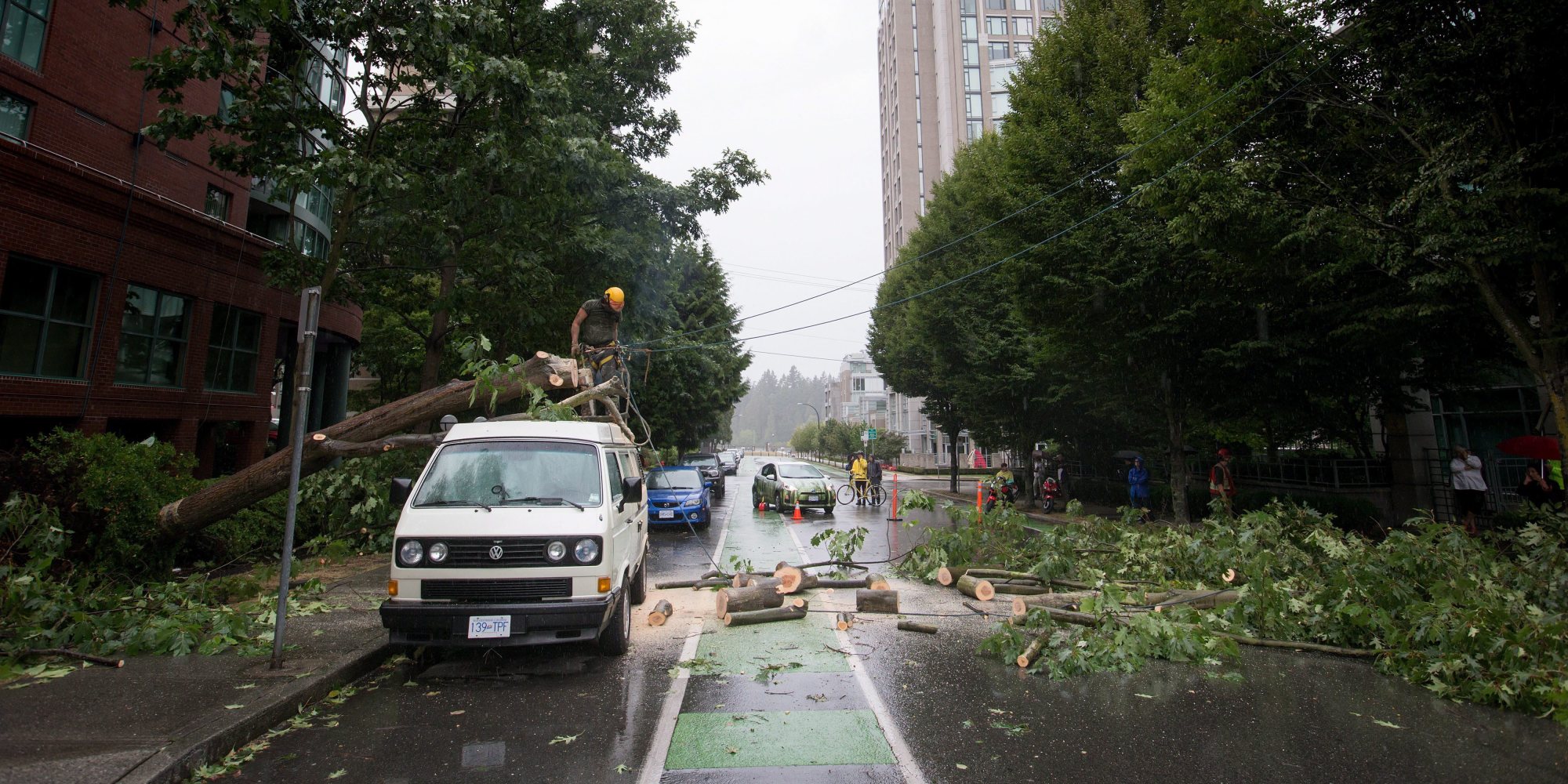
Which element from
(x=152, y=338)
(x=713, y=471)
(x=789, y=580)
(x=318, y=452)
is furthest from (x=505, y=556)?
(x=713, y=471)

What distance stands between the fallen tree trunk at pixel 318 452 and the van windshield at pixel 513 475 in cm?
202

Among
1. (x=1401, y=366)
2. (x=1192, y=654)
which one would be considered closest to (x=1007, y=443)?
(x=1401, y=366)

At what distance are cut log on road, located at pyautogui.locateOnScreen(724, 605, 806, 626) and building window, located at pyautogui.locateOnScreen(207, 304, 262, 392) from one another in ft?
45.8

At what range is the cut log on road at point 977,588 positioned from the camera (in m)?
8.49

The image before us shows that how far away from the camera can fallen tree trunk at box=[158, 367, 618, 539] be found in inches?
313

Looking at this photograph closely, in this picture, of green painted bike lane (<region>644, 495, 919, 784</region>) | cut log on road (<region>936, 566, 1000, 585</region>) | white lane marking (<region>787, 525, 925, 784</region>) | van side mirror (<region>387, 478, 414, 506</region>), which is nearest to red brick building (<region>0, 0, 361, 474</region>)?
van side mirror (<region>387, 478, 414, 506</region>)

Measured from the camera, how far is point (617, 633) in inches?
241

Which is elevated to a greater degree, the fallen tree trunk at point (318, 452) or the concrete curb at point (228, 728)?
the fallen tree trunk at point (318, 452)

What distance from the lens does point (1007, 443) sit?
28.2 meters

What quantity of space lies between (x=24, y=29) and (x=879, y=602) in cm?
1581

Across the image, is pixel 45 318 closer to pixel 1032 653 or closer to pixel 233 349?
pixel 233 349

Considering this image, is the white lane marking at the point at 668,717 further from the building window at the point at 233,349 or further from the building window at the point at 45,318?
the building window at the point at 233,349

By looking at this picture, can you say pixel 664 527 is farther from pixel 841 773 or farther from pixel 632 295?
pixel 841 773

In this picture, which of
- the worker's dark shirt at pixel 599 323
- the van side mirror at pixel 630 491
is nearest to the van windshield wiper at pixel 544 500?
the van side mirror at pixel 630 491
